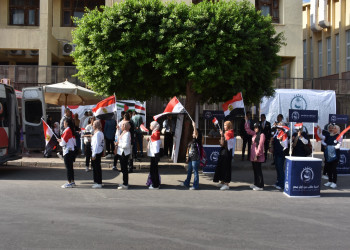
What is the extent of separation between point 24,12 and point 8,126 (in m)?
13.7

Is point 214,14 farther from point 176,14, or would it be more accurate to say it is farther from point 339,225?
point 339,225

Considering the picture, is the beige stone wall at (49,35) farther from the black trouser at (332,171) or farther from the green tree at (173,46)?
the black trouser at (332,171)

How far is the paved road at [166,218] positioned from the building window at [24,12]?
612 inches

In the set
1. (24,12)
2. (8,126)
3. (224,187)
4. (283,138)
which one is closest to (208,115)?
(283,138)

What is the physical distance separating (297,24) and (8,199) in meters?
19.2

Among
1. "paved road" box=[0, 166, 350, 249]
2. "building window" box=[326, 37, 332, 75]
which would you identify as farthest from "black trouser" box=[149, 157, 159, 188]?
"building window" box=[326, 37, 332, 75]

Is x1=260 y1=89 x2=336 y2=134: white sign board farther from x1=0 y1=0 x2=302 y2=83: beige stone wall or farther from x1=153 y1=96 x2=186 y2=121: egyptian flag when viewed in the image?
x1=153 y1=96 x2=186 y2=121: egyptian flag

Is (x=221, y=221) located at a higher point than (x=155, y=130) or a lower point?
lower

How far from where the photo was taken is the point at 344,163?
43.7 ft

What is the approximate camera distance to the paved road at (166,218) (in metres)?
5.61

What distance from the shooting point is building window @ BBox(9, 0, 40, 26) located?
77.8 ft

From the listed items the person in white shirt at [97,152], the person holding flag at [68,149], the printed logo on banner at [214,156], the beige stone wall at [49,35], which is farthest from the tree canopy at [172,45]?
the beige stone wall at [49,35]

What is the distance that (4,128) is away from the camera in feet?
39.6

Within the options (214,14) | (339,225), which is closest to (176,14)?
(214,14)
